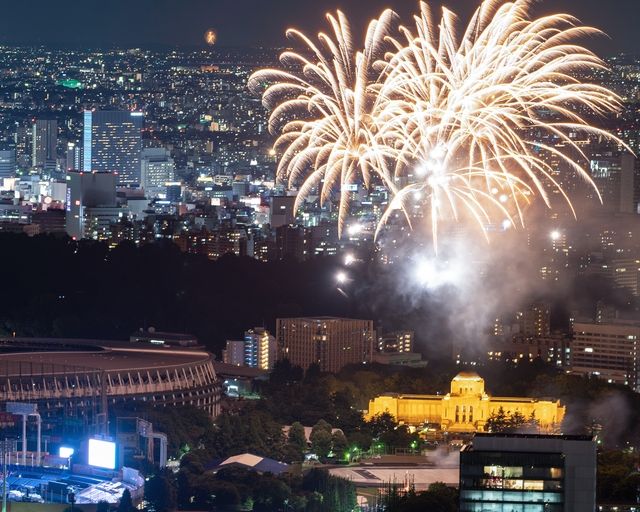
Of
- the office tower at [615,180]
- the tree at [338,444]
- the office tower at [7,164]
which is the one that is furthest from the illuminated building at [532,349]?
the office tower at [7,164]

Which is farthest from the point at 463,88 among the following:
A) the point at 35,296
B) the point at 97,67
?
the point at 97,67

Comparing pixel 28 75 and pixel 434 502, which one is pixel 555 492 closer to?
pixel 434 502

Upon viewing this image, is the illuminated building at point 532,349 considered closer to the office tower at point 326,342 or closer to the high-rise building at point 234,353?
the office tower at point 326,342

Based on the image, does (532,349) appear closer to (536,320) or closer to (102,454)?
(536,320)

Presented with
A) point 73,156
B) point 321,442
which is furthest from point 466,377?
point 73,156

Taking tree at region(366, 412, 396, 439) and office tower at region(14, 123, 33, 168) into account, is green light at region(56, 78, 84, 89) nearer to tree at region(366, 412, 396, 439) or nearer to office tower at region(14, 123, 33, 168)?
office tower at region(14, 123, 33, 168)

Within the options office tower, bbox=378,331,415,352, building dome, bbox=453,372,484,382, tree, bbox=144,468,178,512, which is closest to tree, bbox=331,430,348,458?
building dome, bbox=453,372,484,382
